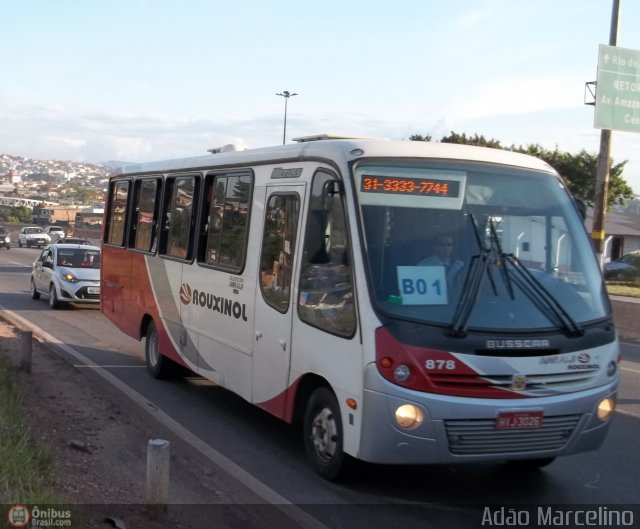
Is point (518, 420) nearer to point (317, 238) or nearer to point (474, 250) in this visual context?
point (474, 250)

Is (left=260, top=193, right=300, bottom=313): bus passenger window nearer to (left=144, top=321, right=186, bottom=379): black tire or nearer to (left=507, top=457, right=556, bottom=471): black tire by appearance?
(left=507, top=457, right=556, bottom=471): black tire

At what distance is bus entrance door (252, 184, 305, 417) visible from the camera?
7.21m

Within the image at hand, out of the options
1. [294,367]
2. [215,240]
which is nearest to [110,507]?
[294,367]

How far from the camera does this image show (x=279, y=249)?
7.50 metres

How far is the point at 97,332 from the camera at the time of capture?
1539 cm

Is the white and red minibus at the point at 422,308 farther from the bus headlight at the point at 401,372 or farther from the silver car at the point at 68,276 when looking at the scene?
the silver car at the point at 68,276

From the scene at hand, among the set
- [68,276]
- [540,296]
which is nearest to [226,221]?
[540,296]

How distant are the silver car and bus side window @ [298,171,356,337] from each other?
13.2 meters

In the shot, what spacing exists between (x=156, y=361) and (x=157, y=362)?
0.05 metres

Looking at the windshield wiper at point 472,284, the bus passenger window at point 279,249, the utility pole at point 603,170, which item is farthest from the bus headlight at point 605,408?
the utility pole at point 603,170

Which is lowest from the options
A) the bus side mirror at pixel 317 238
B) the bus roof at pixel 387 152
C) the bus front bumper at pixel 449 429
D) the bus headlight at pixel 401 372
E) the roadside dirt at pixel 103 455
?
the roadside dirt at pixel 103 455

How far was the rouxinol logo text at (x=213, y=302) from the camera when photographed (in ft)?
26.9

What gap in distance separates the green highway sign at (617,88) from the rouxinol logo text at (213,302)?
1264cm

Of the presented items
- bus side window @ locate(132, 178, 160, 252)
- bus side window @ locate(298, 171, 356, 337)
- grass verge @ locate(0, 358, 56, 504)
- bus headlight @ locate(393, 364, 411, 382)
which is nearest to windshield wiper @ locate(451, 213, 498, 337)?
bus headlight @ locate(393, 364, 411, 382)
